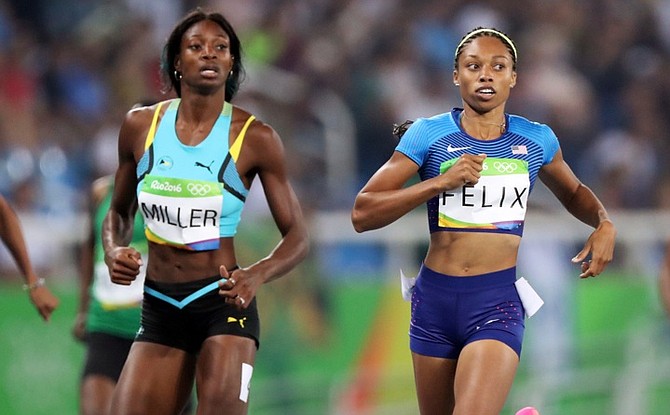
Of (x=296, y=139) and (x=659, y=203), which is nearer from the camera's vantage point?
(x=296, y=139)

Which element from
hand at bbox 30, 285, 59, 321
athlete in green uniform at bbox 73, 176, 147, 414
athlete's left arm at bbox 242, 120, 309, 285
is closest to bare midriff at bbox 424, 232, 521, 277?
athlete's left arm at bbox 242, 120, 309, 285

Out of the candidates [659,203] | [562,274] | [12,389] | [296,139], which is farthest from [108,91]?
[659,203]

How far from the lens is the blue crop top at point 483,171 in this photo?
247 inches

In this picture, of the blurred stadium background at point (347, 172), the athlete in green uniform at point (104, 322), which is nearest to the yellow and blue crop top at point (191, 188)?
the athlete in green uniform at point (104, 322)

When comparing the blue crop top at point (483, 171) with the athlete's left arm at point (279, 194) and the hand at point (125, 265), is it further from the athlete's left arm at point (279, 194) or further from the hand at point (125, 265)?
the hand at point (125, 265)

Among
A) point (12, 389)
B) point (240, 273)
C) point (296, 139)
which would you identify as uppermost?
point (296, 139)

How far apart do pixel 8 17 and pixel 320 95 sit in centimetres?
300

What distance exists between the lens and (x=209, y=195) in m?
6.46

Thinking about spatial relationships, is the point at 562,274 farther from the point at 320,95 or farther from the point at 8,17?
the point at 8,17

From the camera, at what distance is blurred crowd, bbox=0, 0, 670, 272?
11.6 metres

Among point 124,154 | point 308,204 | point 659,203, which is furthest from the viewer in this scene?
point 659,203

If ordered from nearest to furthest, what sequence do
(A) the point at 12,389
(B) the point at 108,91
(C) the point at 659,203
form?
(A) the point at 12,389 < (B) the point at 108,91 < (C) the point at 659,203

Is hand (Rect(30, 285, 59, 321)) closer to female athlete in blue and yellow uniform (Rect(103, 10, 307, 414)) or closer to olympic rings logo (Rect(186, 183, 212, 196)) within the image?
female athlete in blue and yellow uniform (Rect(103, 10, 307, 414))

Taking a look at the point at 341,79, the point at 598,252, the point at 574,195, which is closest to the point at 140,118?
the point at 574,195
